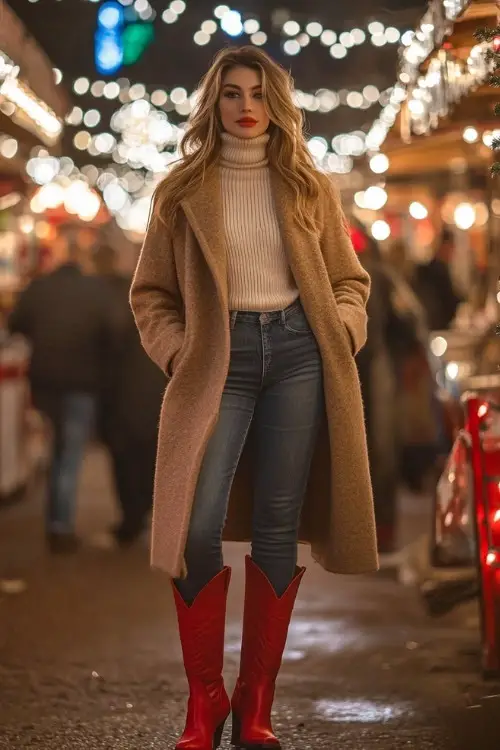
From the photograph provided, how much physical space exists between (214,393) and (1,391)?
21.8 feet

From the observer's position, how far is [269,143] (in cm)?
407

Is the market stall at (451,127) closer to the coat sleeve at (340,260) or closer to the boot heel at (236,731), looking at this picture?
the coat sleeve at (340,260)

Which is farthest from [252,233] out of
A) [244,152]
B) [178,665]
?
[178,665]

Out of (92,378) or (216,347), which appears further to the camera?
(92,378)

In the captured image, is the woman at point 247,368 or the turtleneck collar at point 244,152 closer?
the woman at point 247,368

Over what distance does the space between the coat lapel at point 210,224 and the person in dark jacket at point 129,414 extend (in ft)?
15.4

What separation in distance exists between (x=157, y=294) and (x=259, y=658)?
116 cm

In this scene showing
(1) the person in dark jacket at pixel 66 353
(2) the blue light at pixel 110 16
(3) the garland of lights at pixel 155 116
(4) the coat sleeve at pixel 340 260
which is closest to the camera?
Answer: (4) the coat sleeve at pixel 340 260

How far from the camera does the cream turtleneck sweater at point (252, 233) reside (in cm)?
395

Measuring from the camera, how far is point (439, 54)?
263 inches

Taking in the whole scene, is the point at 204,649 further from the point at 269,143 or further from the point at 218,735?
the point at 269,143

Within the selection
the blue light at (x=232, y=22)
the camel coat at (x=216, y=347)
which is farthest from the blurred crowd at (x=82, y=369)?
the camel coat at (x=216, y=347)

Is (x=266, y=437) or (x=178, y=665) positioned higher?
(x=266, y=437)

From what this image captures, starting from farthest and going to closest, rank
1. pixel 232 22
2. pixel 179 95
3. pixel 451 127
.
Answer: pixel 179 95
pixel 232 22
pixel 451 127
